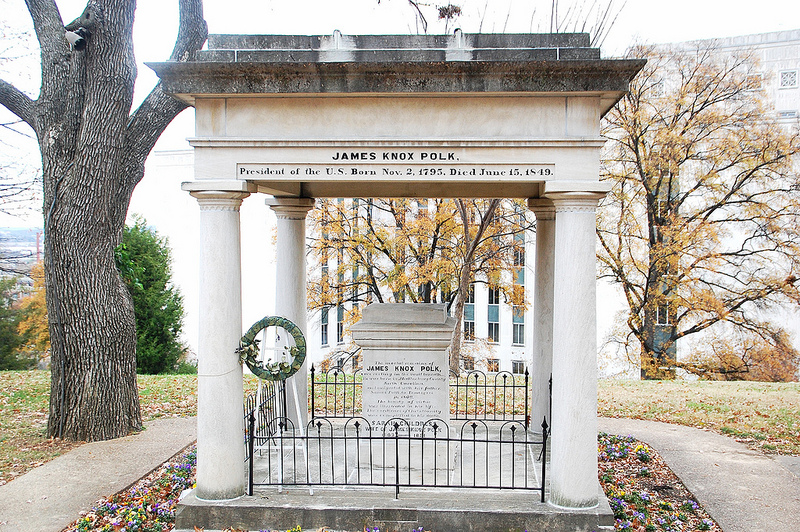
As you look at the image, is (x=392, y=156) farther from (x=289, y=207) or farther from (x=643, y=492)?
(x=643, y=492)

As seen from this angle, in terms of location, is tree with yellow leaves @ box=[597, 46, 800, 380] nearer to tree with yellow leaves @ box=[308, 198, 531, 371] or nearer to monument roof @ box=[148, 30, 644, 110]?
tree with yellow leaves @ box=[308, 198, 531, 371]

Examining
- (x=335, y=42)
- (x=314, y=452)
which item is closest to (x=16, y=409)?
(x=314, y=452)

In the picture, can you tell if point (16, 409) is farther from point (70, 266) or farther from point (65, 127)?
point (65, 127)

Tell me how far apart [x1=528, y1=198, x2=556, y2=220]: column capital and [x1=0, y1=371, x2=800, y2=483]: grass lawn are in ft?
15.6

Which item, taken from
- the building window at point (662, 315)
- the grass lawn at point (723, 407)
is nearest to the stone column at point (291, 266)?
the grass lawn at point (723, 407)

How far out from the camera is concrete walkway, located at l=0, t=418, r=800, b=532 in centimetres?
674

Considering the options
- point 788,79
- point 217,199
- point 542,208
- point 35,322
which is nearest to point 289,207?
point 217,199

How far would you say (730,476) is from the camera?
8.09 meters

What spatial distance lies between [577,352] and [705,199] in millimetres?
16818

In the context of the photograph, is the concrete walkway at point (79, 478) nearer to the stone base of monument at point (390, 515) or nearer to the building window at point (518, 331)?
the stone base of monument at point (390, 515)

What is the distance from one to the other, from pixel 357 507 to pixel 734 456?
580 centimetres

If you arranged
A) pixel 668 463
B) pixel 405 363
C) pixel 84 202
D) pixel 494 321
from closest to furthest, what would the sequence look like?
pixel 405 363 → pixel 668 463 → pixel 84 202 → pixel 494 321

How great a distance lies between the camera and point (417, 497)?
6531 mm

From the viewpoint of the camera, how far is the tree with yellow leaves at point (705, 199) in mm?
19094
